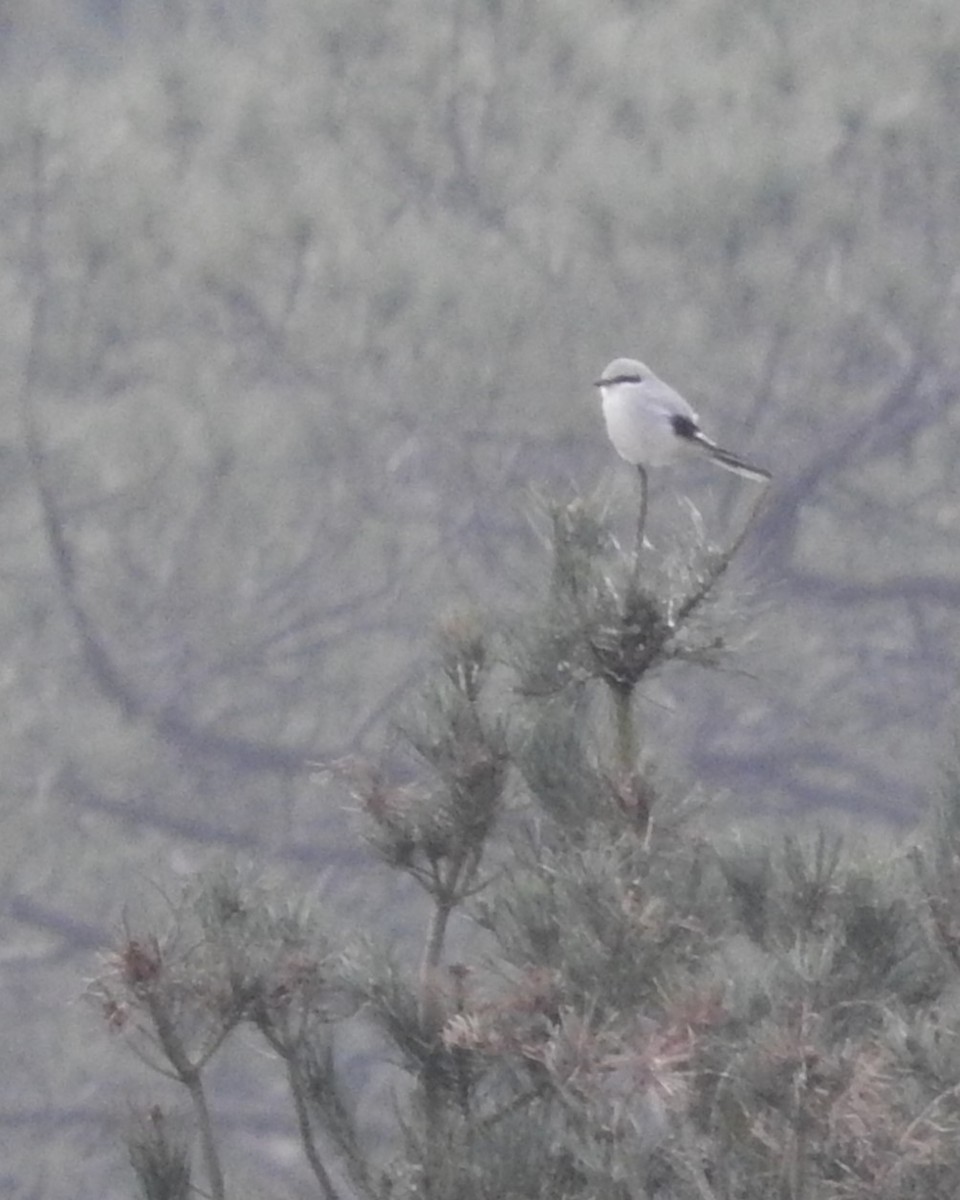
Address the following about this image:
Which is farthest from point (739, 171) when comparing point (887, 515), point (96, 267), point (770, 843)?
point (770, 843)

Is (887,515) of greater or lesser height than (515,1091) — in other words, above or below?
above

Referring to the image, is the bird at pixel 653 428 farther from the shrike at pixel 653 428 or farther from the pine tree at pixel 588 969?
the pine tree at pixel 588 969

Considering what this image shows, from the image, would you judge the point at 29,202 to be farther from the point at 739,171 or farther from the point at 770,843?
the point at 770,843

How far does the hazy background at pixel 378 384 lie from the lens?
3.85 metres

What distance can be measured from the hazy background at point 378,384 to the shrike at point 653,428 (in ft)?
5.19

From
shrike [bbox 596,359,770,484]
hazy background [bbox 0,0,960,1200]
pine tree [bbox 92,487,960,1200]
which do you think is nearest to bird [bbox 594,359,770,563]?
shrike [bbox 596,359,770,484]

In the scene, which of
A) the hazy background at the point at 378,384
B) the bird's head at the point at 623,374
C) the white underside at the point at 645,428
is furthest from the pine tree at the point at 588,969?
the hazy background at the point at 378,384

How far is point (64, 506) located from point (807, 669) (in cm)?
103

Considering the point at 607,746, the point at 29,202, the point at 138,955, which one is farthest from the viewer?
the point at 29,202

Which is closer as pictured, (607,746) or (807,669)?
(607,746)

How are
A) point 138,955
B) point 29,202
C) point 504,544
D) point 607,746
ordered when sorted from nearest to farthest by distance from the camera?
point 138,955 < point 607,746 < point 504,544 < point 29,202

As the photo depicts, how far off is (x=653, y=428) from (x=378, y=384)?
1.88 m

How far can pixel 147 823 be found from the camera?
12.6ft

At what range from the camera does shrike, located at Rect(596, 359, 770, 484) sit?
6.88ft
